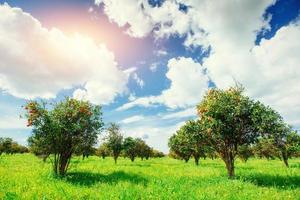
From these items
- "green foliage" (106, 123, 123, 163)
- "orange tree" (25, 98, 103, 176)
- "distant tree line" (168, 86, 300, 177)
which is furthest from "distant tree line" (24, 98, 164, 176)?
"green foliage" (106, 123, 123, 163)

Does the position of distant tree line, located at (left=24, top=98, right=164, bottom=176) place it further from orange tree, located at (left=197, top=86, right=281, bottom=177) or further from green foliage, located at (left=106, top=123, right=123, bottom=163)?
green foliage, located at (left=106, top=123, right=123, bottom=163)

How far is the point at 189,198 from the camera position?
39.5ft

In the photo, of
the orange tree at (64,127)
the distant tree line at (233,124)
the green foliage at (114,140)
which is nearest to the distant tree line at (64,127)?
the orange tree at (64,127)

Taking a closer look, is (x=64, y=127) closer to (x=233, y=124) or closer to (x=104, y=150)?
(x=233, y=124)

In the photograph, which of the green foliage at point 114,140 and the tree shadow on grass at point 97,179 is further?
the green foliage at point 114,140

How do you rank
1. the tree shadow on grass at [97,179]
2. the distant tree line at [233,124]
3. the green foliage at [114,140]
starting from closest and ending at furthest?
the tree shadow on grass at [97,179] → the distant tree line at [233,124] → the green foliage at [114,140]

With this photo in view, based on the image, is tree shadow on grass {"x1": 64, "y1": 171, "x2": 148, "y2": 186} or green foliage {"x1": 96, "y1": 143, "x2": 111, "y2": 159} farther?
green foliage {"x1": 96, "y1": 143, "x2": 111, "y2": 159}

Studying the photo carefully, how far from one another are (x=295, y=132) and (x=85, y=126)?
27456mm

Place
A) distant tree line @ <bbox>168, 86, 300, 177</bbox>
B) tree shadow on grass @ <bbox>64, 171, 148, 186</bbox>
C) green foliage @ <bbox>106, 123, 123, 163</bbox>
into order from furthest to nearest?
1. green foliage @ <bbox>106, 123, 123, 163</bbox>
2. distant tree line @ <bbox>168, 86, 300, 177</bbox>
3. tree shadow on grass @ <bbox>64, 171, 148, 186</bbox>

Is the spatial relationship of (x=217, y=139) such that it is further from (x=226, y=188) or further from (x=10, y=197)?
(x=10, y=197)

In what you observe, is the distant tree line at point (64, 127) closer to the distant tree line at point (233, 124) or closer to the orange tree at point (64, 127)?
the orange tree at point (64, 127)

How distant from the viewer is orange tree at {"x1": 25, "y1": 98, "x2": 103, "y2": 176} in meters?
21.2

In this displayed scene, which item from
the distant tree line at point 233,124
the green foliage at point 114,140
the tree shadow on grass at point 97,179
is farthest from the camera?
the green foliage at point 114,140

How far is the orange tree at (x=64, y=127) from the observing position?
833 inches
